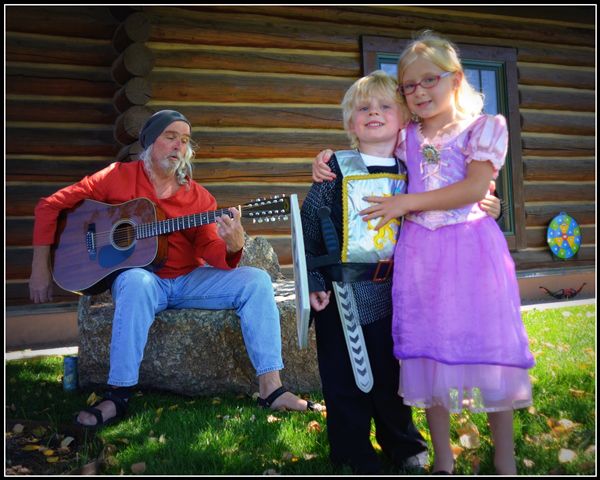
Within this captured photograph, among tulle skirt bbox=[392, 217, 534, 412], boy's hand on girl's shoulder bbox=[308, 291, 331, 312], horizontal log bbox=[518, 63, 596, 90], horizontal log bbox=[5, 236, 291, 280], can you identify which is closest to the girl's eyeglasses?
tulle skirt bbox=[392, 217, 534, 412]

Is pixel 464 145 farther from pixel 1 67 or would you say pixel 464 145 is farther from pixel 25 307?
pixel 25 307

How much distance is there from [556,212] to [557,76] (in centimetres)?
164

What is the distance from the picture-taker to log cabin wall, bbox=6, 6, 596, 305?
5570 millimetres

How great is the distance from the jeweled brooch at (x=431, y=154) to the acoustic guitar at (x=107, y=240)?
1.40 metres

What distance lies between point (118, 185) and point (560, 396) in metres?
2.63

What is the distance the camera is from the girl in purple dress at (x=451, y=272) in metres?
2.06

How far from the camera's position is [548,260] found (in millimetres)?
7203

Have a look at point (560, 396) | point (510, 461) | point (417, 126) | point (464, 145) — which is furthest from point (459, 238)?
point (560, 396)

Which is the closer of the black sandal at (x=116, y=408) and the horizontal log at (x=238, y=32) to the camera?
the black sandal at (x=116, y=408)

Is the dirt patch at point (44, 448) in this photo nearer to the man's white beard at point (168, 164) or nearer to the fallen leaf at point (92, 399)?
the fallen leaf at point (92, 399)

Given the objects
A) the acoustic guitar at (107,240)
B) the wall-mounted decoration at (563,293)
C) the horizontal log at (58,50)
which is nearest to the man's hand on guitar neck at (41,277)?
the acoustic guitar at (107,240)

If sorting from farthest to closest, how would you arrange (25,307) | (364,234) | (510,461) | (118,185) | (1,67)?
(25,307) → (1,67) → (118,185) → (364,234) → (510,461)

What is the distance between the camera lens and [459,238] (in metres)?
2.13

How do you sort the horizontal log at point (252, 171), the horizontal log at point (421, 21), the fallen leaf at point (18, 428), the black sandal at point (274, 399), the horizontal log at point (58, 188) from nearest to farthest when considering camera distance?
the fallen leaf at point (18, 428)
the black sandal at point (274, 399)
the horizontal log at point (58, 188)
the horizontal log at point (252, 171)
the horizontal log at point (421, 21)
